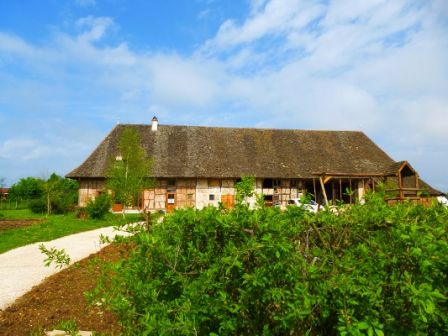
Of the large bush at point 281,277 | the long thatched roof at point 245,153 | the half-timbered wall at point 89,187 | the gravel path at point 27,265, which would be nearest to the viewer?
the large bush at point 281,277

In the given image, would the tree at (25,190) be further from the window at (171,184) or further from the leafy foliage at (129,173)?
the leafy foliage at (129,173)

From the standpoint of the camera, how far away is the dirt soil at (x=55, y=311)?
5.30 meters

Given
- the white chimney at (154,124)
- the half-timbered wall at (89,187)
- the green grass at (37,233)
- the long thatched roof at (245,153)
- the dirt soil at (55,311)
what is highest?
the white chimney at (154,124)

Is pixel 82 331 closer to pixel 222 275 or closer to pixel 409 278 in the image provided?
pixel 222 275

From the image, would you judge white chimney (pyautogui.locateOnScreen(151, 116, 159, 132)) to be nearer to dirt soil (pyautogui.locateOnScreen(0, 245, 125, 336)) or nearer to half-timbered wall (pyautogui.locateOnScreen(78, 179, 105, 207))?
half-timbered wall (pyautogui.locateOnScreen(78, 179, 105, 207))

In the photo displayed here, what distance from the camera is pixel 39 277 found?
856cm

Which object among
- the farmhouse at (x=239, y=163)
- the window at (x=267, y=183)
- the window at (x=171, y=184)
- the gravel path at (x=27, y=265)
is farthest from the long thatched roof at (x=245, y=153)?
the gravel path at (x=27, y=265)

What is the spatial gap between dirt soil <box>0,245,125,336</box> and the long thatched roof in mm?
21405

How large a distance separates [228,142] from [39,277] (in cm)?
2523

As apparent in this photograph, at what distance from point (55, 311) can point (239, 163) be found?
24968 millimetres

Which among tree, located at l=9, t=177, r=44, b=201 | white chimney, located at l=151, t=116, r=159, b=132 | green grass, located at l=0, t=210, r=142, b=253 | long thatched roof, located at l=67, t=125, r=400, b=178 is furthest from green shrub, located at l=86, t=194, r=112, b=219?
tree, located at l=9, t=177, r=44, b=201

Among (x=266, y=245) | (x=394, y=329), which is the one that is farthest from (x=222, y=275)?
(x=394, y=329)

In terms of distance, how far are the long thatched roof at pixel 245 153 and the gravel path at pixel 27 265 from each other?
15648 millimetres

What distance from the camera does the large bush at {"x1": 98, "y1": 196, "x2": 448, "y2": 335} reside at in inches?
84.7
